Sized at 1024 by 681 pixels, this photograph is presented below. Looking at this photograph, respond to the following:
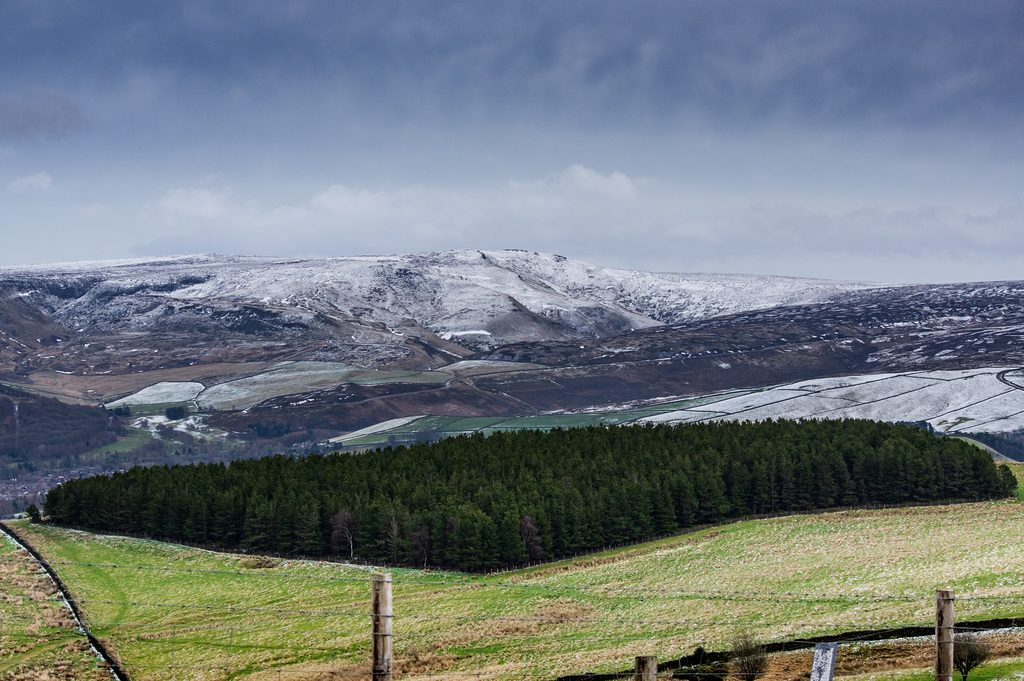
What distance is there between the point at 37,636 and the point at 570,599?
133ft

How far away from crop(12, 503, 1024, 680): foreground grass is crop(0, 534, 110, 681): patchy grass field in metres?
2.98

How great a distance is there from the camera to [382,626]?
2914cm

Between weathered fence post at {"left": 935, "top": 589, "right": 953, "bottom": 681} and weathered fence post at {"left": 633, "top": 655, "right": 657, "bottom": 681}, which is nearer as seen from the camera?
weathered fence post at {"left": 633, "top": 655, "right": 657, "bottom": 681}

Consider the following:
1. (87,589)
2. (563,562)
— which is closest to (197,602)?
(87,589)

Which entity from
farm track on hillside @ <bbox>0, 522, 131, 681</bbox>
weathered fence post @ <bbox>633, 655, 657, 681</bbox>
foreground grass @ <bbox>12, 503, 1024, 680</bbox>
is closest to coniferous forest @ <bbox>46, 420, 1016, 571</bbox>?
foreground grass @ <bbox>12, 503, 1024, 680</bbox>

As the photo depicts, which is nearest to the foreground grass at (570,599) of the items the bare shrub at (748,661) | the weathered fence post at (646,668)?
the bare shrub at (748,661)

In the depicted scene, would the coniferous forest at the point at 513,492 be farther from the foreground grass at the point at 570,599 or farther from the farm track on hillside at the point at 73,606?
the farm track on hillside at the point at 73,606

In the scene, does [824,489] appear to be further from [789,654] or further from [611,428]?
[789,654]

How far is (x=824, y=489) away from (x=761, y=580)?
62772 millimetres

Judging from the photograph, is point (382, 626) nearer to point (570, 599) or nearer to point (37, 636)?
point (37, 636)

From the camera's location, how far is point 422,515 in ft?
400

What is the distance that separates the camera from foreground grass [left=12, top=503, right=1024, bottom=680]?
204ft

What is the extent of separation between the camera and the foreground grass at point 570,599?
204 ft

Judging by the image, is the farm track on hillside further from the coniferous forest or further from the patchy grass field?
the coniferous forest
